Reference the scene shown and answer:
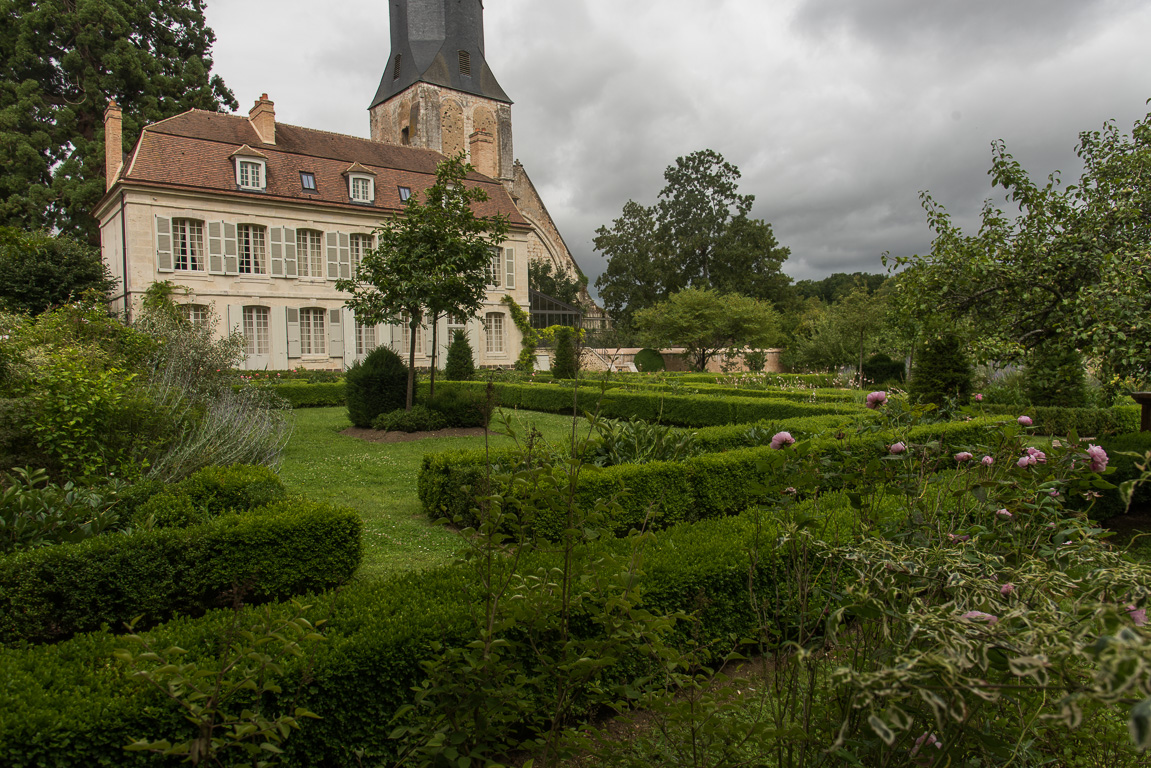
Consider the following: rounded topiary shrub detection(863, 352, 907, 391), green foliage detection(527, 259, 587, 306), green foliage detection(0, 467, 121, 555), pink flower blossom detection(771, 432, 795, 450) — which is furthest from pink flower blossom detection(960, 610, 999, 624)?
green foliage detection(527, 259, 587, 306)

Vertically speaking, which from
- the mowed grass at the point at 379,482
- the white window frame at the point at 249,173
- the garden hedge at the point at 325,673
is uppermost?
the white window frame at the point at 249,173

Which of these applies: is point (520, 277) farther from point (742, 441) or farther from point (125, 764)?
point (125, 764)

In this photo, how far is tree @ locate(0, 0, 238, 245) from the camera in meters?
22.5

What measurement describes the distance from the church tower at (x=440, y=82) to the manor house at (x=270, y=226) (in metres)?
8.26

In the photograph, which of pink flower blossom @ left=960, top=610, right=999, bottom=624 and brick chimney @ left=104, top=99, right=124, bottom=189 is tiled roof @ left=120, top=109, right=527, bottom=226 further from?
pink flower blossom @ left=960, top=610, right=999, bottom=624

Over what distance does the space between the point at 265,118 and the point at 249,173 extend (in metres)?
2.57

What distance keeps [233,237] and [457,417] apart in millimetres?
13499

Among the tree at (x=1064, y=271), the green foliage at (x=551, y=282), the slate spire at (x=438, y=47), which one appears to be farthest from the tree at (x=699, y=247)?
the tree at (x=1064, y=271)

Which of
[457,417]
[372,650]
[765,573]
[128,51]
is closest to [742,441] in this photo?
[765,573]

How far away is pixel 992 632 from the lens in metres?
1.02

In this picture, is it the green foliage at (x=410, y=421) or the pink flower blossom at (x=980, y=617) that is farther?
the green foliage at (x=410, y=421)

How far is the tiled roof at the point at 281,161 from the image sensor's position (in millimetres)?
19438

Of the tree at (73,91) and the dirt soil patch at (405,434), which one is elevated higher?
the tree at (73,91)

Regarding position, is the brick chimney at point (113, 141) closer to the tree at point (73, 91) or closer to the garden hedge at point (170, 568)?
the tree at point (73, 91)
